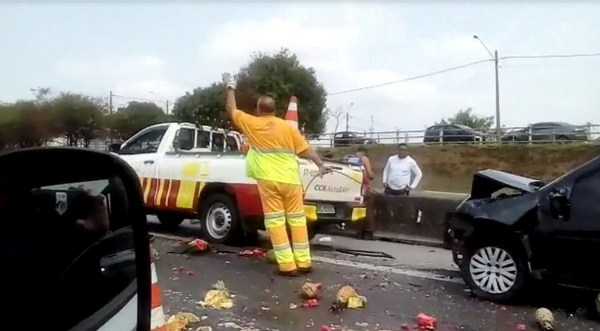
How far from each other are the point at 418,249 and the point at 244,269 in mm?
3225

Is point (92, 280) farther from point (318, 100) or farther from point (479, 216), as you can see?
point (318, 100)

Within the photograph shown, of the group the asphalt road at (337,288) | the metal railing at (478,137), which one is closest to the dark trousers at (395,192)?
the asphalt road at (337,288)

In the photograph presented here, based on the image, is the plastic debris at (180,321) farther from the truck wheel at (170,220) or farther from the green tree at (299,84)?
the green tree at (299,84)

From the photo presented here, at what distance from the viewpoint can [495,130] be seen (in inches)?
1394

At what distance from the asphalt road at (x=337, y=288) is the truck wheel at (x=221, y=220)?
0.41 meters

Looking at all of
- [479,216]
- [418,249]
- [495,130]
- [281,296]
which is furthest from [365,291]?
[495,130]

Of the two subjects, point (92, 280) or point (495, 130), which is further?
point (495, 130)

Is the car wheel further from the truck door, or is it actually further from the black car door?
the truck door

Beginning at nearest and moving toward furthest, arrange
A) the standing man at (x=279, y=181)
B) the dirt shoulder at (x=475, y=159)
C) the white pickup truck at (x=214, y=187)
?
1. the standing man at (x=279, y=181)
2. the white pickup truck at (x=214, y=187)
3. the dirt shoulder at (x=475, y=159)

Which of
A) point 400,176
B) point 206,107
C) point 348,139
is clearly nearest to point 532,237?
point 400,176

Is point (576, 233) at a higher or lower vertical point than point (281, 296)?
higher

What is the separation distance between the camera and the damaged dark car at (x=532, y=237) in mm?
6324

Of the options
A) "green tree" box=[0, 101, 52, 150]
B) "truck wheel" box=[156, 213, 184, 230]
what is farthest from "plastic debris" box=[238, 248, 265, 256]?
"green tree" box=[0, 101, 52, 150]

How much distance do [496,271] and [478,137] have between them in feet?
96.2
